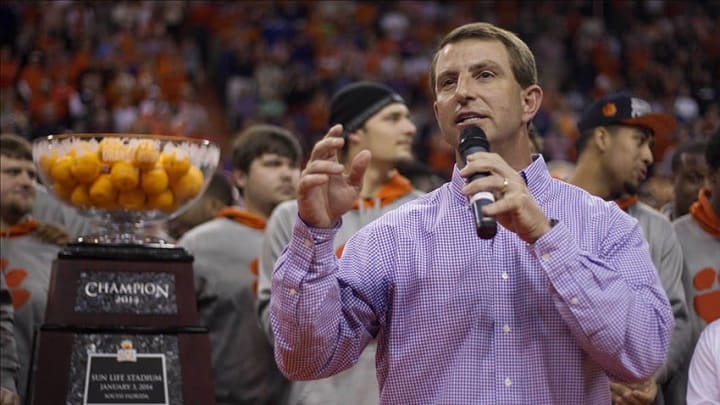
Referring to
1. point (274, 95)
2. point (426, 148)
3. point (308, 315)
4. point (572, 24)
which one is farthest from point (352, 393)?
point (572, 24)

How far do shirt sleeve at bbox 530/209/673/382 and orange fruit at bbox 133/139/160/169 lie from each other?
1.92m

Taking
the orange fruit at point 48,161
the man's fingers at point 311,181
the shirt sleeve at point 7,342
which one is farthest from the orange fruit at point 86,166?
the man's fingers at point 311,181

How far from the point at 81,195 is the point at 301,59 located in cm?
1388

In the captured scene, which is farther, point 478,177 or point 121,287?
point 121,287

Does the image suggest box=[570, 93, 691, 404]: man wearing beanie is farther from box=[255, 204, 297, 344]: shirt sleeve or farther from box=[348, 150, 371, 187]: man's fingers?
box=[348, 150, 371, 187]: man's fingers

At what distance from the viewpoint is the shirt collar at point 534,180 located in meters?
2.85

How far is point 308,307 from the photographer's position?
2.61 m

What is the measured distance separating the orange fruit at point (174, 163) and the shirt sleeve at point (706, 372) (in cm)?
184

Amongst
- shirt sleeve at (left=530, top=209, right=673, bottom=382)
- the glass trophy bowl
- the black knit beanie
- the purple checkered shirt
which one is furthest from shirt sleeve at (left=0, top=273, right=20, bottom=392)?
shirt sleeve at (left=530, top=209, right=673, bottom=382)

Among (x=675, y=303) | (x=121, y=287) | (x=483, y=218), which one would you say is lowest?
(x=675, y=303)

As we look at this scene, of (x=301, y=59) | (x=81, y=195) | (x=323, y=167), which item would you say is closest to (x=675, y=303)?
(x=81, y=195)

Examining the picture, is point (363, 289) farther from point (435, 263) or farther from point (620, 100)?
point (620, 100)

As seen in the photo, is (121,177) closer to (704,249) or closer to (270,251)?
(270,251)

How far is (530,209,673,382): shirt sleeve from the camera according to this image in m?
2.51
